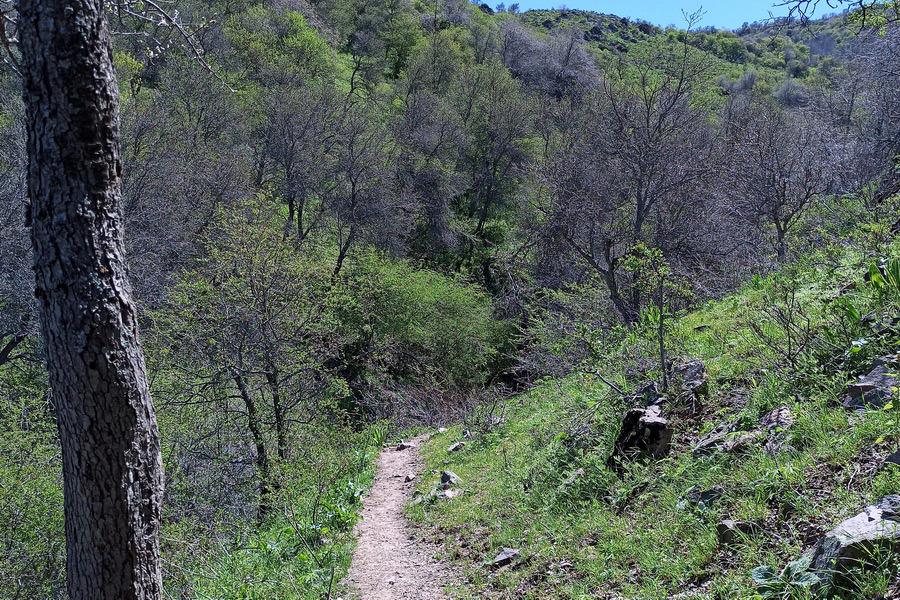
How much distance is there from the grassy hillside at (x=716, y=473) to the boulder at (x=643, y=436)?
0.28 feet

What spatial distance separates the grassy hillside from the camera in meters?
3.05

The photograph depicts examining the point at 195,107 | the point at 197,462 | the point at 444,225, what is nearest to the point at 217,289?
the point at 197,462

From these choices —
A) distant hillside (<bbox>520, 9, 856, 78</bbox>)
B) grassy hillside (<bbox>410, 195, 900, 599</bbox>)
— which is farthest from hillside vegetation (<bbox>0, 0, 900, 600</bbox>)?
distant hillside (<bbox>520, 9, 856, 78</bbox>)

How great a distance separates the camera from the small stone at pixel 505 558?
471cm

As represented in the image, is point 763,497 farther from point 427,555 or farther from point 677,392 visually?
point 427,555

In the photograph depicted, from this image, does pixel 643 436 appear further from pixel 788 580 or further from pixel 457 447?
pixel 457 447

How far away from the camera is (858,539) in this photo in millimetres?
2467

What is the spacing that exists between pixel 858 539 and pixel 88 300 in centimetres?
367

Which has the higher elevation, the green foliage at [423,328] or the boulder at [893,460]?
the boulder at [893,460]

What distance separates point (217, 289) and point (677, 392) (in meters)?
9.59

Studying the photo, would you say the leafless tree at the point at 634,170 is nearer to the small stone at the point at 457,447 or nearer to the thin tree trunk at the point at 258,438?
the small stone at the point at 457,447

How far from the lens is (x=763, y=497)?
3303 mm

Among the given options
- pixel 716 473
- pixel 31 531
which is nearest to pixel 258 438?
pixel 31 531

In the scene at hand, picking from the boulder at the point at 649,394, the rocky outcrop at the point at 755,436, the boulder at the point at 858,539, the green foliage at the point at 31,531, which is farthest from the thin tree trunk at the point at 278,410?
the boulder at the point at 858,539
